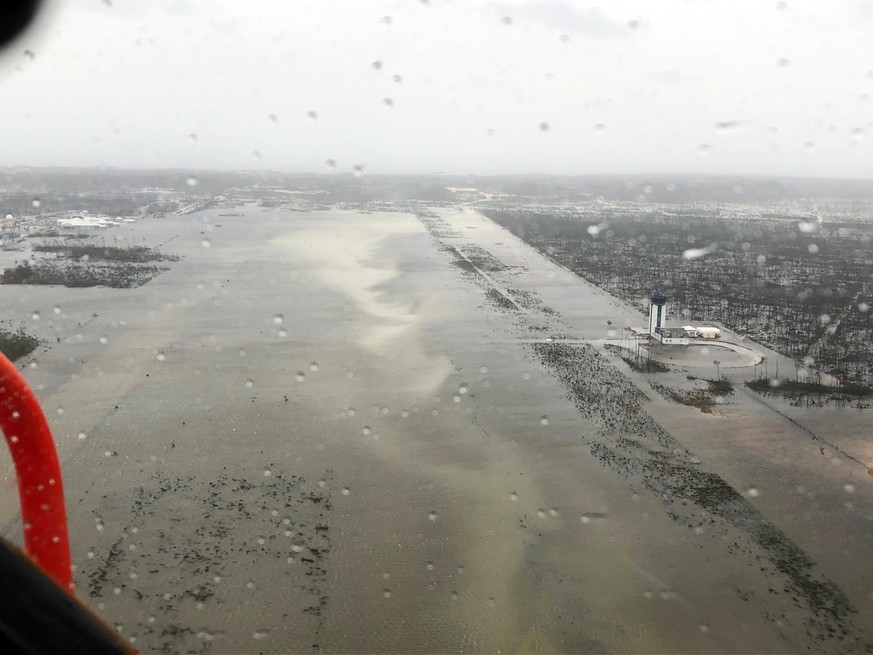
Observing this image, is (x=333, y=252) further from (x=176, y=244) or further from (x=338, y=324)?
(x=338, y=324)

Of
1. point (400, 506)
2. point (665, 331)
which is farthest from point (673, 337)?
point (400, 506)

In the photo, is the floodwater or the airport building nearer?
the floodwater

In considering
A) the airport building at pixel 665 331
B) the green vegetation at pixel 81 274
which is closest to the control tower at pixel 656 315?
the airport building at pixel 665 331

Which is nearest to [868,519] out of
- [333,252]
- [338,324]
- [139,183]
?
[338,324]

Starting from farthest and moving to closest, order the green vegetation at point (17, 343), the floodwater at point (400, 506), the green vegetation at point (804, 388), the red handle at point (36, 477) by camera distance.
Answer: the green vegetation at point (17, 343), the green vegetation at point (804, 388), the floodwater at point (400, 506), the red handle at point (36, 477)

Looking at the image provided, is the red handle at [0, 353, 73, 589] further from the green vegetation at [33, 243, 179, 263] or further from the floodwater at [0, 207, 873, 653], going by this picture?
the green vegetation at [33, 243, 179, 263]

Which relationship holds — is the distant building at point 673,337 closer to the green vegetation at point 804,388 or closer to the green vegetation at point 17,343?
the green vegetation at point 804,388

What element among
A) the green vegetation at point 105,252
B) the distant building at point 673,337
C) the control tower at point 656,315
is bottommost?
the distant building at point 673,337

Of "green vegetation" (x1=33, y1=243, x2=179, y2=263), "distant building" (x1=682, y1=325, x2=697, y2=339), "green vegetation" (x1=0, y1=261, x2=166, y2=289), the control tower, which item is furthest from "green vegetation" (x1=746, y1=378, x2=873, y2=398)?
"green vegetation" (x1=33, y1=243, x2=179, y2=263)
